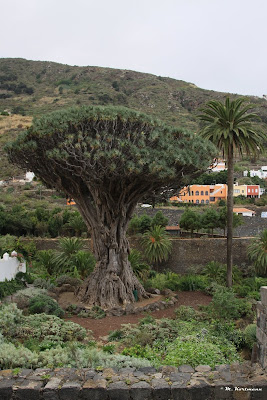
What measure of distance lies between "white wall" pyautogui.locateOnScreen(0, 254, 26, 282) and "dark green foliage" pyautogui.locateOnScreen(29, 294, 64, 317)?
223cm

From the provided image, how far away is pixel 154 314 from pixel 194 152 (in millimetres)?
5975

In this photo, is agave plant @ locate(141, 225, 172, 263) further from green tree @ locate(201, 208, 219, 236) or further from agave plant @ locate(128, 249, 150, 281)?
green tree @ locate(201, 208, 219, 236)

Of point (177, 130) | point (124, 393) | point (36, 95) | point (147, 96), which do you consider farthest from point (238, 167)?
point (124, 393)

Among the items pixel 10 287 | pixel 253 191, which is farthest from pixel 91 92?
pixel 10 287

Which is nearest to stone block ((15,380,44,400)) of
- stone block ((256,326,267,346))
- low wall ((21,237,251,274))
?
stone block ((256,326,267,346))

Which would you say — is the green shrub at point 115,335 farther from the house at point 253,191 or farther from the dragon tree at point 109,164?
the house at point 253,191

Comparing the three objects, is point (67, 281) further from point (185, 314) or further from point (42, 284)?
point (185, 314)

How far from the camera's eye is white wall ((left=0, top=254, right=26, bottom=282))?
51.5 ft

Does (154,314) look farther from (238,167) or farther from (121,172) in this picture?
(238,167)

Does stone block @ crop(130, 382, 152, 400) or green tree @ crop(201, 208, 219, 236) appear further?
green tree @ crop(201, 208, 219, 236)

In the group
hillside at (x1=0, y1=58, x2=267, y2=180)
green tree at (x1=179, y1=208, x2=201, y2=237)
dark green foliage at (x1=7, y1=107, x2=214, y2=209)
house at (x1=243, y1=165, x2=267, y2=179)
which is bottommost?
green tree at (x1=179, y1=208, x2=201, y2=237)

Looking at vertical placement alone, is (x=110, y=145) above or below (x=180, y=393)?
above

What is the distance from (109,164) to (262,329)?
832 centimetres

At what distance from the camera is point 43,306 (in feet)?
44.6
